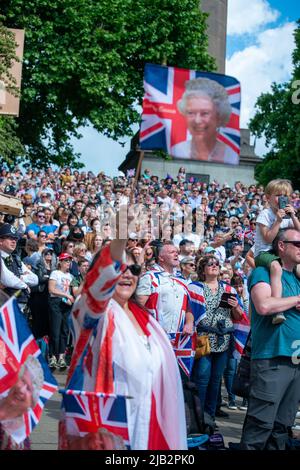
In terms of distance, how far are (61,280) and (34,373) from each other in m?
7.82

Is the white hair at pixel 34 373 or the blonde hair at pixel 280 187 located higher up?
the blonde hair at pixel 280 187

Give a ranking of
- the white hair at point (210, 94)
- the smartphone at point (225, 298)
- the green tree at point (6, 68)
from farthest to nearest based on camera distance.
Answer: the green tree at point (6, 68), the smartphone at point (225, 298), the white hair at point (210, 94)

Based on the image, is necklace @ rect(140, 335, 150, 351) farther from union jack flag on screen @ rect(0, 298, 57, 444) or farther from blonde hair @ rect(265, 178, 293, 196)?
blonde hair @ rect(265, 178, 293, 196)

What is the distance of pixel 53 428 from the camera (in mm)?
7699

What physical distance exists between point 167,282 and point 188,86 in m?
2.15

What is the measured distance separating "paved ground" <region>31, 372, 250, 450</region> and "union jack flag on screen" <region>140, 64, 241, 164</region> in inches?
101

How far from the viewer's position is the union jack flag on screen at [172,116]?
20.8 ft

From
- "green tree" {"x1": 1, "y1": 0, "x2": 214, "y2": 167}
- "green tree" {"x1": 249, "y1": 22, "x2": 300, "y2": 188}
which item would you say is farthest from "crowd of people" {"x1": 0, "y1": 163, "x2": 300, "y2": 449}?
"green tree" {"x1": 249, "y1": 22, "x2": 300, "y2": 188}

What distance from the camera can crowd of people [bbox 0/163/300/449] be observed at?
13.6 feet

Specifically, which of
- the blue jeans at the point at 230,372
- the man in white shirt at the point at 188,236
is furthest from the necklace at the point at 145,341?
the man in white shirt at the point at 188,236

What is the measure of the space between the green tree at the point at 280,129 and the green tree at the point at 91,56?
27.8ft

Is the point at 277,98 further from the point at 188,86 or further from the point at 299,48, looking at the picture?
the point at 188,86

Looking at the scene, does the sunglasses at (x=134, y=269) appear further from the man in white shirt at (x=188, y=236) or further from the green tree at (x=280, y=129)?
the green tree at (x=280, y=129)

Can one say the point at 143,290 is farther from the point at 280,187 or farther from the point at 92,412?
the point at 92,412
